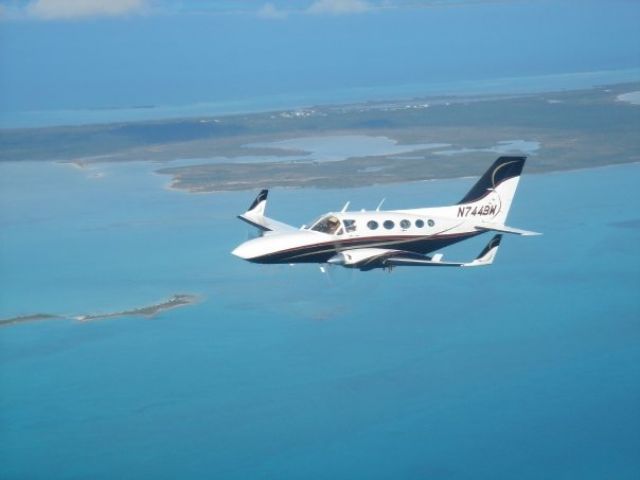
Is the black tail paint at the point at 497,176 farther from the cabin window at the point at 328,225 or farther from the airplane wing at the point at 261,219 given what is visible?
the airplane wing at the point at 261,219

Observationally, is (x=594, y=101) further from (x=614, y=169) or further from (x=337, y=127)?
(x=614, y=169)

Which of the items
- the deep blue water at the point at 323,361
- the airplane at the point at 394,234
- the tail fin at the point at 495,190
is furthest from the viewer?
the deep blue water at the point at 323,361

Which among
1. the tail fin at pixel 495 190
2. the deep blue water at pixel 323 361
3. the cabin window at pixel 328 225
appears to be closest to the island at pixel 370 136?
the deep blue water at pixel 323 361

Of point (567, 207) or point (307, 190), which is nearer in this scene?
point (567, 207)

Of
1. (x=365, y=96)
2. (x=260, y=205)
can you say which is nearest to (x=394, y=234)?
(x=260, y=205)

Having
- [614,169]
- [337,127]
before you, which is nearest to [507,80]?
[337,127]

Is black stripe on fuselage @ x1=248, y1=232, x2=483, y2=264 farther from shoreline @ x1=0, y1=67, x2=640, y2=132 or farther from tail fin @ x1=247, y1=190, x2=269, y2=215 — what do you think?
shoreline @ x1=0, y1=67, x2=640, y2=132

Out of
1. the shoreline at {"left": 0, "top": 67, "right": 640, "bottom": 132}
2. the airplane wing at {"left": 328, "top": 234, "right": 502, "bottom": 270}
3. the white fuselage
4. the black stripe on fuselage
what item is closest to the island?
the shoreline at {"left": 0, "top": 67, "right": 640, "bottom": 132}

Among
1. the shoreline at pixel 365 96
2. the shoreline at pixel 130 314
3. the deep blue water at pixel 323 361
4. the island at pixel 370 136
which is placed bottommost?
the deep blue water at pixel 323 361
